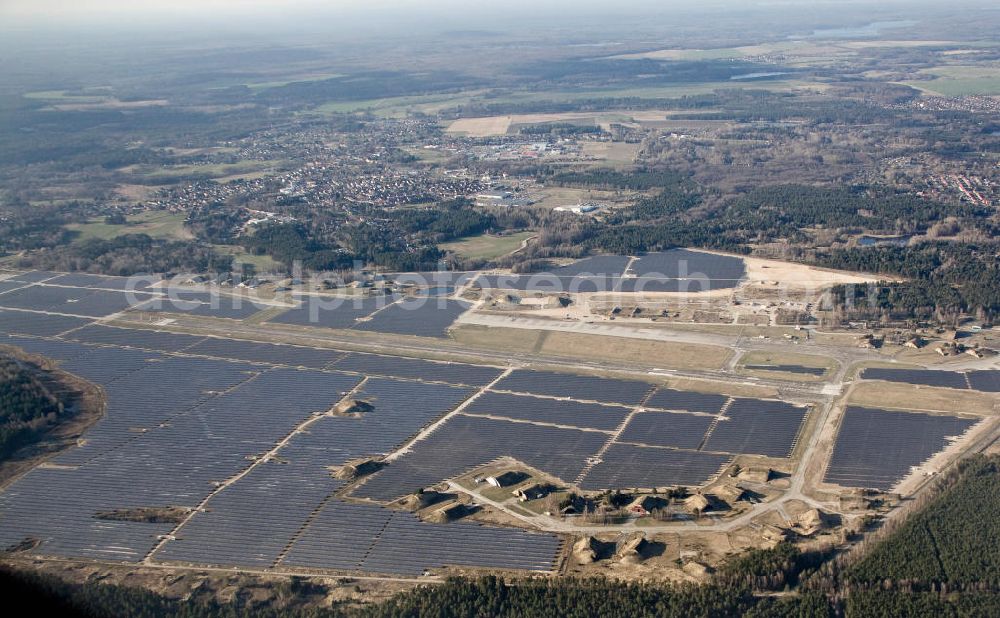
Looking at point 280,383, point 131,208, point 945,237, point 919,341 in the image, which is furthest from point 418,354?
point 131,208

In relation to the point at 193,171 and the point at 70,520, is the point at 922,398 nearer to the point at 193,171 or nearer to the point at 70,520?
the point at 70,520

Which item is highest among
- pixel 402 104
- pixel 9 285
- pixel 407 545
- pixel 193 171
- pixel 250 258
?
pixel 402 104

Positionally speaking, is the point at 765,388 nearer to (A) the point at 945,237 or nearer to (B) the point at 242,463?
(B) the point at 242,463

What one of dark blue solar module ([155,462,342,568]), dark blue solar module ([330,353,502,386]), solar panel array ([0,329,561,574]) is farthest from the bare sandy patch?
dark blue solar module ([155,462,342,568])

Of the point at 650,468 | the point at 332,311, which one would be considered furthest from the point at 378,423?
the point at 332,311

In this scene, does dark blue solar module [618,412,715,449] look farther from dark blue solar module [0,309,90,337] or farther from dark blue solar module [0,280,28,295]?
dark blue solar module [0,280,28,295]
